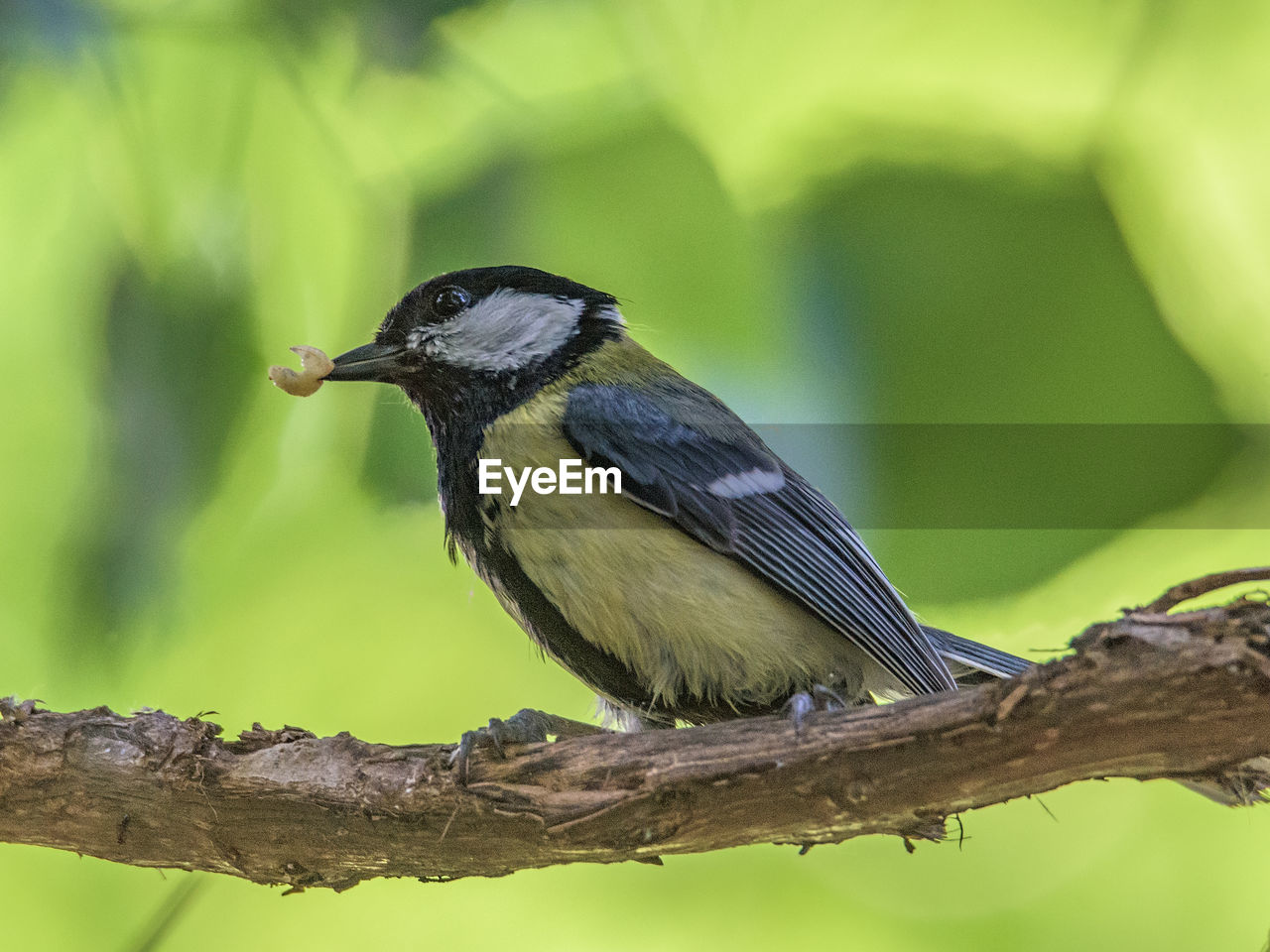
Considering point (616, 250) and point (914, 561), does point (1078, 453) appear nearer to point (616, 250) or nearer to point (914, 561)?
point (914, 561)

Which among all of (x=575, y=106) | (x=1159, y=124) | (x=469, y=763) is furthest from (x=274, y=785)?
(x=1159, y=124)

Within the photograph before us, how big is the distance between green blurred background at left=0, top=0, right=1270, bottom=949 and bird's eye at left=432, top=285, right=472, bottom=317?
1.53ft

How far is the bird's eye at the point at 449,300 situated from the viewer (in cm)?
135

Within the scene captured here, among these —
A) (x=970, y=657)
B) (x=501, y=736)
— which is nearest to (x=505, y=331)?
(x=501, y=736)

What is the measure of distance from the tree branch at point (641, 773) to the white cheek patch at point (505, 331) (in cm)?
47

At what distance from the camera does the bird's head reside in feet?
4.25

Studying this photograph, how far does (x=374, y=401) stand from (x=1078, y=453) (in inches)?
45.8

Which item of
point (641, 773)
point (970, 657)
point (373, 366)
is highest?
point (373, 366)

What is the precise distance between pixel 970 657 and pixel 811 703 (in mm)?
387

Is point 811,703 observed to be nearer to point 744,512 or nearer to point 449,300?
point 744,512

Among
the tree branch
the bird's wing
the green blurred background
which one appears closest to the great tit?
the bird's wing

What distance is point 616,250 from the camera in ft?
6.05

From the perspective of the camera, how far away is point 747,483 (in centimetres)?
124

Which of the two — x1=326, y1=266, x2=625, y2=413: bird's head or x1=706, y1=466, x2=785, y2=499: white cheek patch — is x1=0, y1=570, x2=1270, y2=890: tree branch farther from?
x1=326, y1=266, x2=625, y2=413: bird's head
